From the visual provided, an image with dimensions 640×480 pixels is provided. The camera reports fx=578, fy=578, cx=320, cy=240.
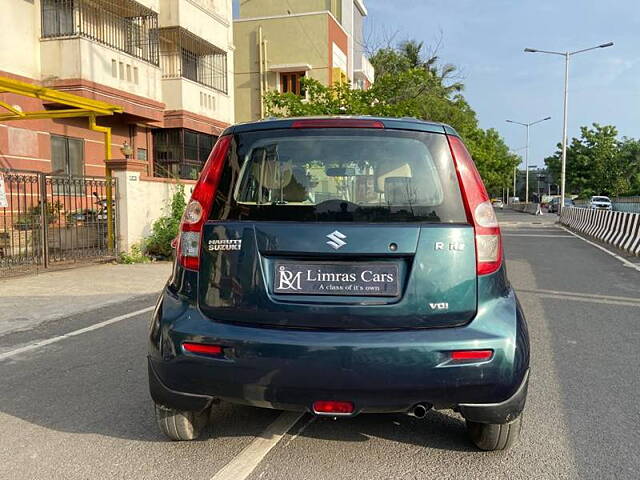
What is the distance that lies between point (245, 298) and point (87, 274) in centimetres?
837

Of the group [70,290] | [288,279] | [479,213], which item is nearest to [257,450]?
[288,279]

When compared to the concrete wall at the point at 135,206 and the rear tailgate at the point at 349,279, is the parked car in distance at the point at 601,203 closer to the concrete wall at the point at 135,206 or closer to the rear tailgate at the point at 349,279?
the concrete wall at the point at 135,206

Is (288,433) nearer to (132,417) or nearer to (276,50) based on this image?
→ (132,417)

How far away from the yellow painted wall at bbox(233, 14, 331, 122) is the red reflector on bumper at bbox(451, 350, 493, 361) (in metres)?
25.6

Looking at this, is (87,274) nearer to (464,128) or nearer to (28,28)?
(28,28)

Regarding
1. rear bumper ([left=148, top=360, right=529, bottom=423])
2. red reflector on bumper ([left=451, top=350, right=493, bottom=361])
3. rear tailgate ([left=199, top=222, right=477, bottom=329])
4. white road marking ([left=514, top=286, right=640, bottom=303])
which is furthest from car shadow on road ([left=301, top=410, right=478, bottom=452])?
white road marking ([left=514, top=286, right=640, bottom=303])

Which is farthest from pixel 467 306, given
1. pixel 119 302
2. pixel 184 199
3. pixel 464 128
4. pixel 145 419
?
pixel 464 128

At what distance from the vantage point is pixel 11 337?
5.76 metres

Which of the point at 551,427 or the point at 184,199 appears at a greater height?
the point at 184,199

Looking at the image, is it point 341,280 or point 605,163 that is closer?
point 341,280

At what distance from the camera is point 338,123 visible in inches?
117

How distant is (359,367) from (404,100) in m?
22.0

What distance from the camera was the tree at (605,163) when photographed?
58.2 m

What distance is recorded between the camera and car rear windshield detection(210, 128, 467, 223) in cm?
280
